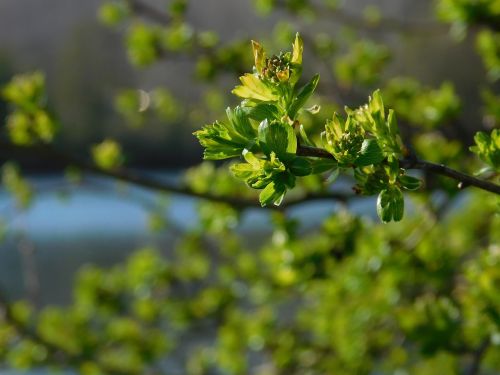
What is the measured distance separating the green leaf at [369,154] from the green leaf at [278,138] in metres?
0.05

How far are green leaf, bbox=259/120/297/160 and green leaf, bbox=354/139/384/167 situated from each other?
2.1 inches

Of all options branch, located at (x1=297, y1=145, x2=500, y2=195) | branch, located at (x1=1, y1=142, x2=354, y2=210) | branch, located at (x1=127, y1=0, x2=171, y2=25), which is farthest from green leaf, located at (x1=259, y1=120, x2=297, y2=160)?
branch, located at (x1=127, y1=0, x2=171, y2=25)

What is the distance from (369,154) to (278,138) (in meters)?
0.08

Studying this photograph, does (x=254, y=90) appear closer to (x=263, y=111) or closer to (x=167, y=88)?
(x=263, y=111)

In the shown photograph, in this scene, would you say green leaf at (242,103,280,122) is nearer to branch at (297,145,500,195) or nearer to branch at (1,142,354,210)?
branch at (297,145,500,195)

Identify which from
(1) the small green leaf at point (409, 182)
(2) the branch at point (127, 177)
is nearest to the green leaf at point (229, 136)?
(1) the small green leaf at point (409, 182)

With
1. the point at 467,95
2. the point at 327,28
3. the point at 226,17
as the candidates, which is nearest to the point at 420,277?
the point at 467,95

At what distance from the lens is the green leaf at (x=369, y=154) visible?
1.83 ft

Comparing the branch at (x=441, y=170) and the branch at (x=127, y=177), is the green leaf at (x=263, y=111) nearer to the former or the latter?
the branch at (x=441, y=170)

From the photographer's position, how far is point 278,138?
1.75 ft

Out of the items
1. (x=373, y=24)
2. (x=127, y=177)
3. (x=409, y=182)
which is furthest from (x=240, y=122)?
(x=373, y=24)

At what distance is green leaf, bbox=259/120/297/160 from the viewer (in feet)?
1.73

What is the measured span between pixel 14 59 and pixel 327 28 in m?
3.90

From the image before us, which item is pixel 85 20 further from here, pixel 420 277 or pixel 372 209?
pixel 420 277
